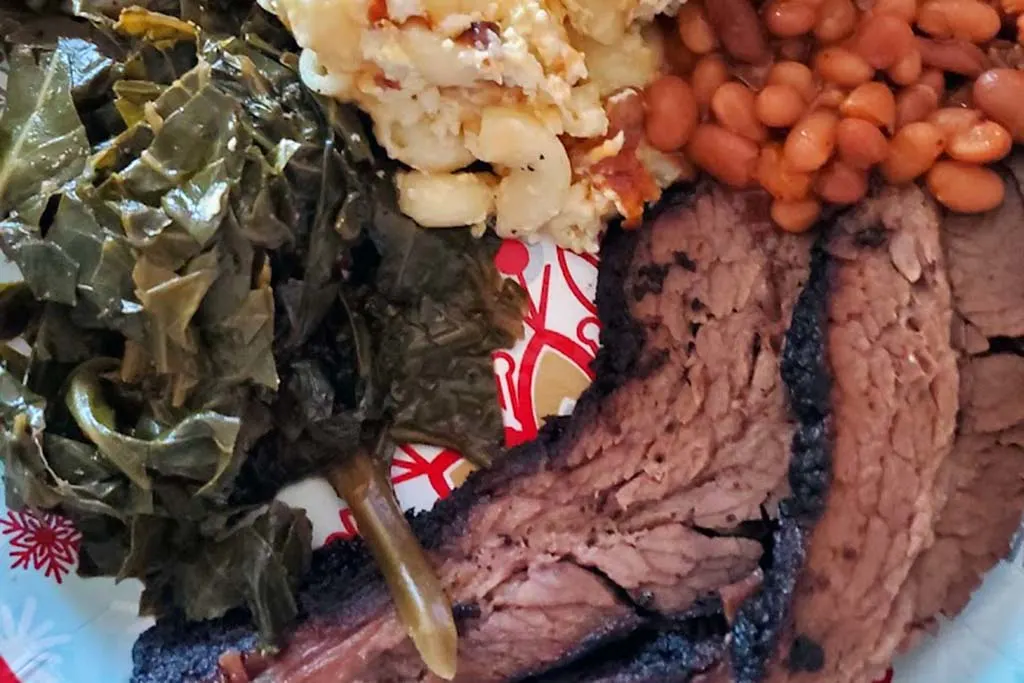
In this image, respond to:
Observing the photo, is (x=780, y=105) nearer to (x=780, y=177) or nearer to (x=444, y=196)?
(x=780, y=177)

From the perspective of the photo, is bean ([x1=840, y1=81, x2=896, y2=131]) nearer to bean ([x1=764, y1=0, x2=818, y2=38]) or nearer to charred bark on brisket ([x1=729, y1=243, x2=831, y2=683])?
bean ([x1=764, y1=0, x2=818, y2=38])

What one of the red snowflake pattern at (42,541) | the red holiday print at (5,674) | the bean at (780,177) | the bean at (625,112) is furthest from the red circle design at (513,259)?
the red holiday print at (5,674)

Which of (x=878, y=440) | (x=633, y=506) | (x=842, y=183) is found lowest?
(x=633, y=506)

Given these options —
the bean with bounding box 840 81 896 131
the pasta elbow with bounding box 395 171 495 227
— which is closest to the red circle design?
the pasta elbow with bounding box 395 171 495 227

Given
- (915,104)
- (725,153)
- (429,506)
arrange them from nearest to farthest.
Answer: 1. (915,104)
2. (725,153)
3. (429,506)

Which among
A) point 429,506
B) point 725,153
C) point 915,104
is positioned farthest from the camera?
point 429,506

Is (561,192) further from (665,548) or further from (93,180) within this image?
(93,180)

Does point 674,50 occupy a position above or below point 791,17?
below

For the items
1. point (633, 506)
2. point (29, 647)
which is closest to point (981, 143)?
point (633, 506)
